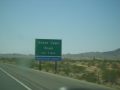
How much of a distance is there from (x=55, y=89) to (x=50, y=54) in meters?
22.7

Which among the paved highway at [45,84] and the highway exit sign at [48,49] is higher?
the highway exit sign at [48,49]

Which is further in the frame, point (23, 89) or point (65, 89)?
point (23, 89)

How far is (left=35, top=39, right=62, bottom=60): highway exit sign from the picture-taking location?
42.0 meters

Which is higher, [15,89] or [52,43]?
[52,43]

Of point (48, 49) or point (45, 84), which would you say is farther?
point (48, 49)

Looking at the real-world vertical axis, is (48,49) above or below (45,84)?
above

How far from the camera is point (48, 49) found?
4238 centimetres

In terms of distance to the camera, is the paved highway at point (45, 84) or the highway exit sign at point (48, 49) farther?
the highway exit sign at point (48, 49)

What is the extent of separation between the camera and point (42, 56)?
42.3 meters

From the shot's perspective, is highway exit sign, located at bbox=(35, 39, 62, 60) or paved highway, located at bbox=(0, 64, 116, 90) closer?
paved highway, located at bbox=(0, 64, 116, 90)

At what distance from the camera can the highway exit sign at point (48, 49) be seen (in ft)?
138

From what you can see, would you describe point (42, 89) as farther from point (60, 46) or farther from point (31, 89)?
point (60, 46)

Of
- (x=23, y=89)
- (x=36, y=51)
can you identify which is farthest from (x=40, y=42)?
(x=23, y=89)

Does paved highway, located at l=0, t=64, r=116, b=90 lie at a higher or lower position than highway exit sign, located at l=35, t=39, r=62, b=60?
lower
